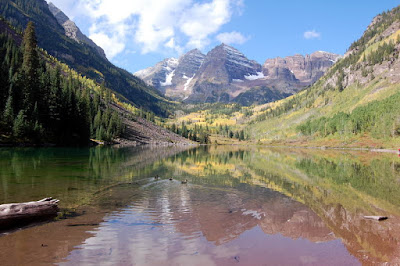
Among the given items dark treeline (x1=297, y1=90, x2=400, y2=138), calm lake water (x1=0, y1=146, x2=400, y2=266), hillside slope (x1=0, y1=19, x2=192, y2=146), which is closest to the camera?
calm lake water (x1=0, y1=146, x2=400, y2=266)

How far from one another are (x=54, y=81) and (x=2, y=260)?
376 ft

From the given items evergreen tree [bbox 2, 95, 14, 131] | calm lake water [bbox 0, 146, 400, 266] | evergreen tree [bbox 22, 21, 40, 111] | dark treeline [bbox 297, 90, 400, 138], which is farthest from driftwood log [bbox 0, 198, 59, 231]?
dark treeline [bbox 297, 90, 400, 138]

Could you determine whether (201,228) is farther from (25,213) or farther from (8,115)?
(8,115)

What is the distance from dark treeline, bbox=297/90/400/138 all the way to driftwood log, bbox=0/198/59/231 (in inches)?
5692

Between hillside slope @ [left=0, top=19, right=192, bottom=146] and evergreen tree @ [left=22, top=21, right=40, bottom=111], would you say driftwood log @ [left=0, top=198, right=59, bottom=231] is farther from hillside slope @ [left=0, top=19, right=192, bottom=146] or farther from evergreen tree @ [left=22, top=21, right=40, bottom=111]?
evergreen tree @ [left=22, top=21, right=40, bottom=111]

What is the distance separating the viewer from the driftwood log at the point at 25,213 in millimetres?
13115

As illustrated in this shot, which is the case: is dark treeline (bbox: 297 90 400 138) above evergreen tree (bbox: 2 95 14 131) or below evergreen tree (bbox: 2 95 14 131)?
above

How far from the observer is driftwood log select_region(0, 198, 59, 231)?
13115 millimetres

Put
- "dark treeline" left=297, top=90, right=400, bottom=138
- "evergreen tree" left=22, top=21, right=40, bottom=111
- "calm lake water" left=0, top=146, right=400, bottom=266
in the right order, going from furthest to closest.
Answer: "dark treeline" left=297, top=90, right=400, bottom=138, "evergreen tree" left=22, top=21, right=40, bottom=111, "calm lake water" left=0, top=146, right=400, bottom=266

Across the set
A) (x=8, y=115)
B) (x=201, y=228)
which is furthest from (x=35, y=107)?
(x=201, y=228)

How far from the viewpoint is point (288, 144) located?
200m

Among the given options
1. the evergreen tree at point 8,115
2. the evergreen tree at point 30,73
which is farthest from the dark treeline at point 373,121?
the evergreen tree at point 8,115

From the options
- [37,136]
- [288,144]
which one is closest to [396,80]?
[288,144]

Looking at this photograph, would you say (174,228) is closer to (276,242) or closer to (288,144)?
(276,242)
